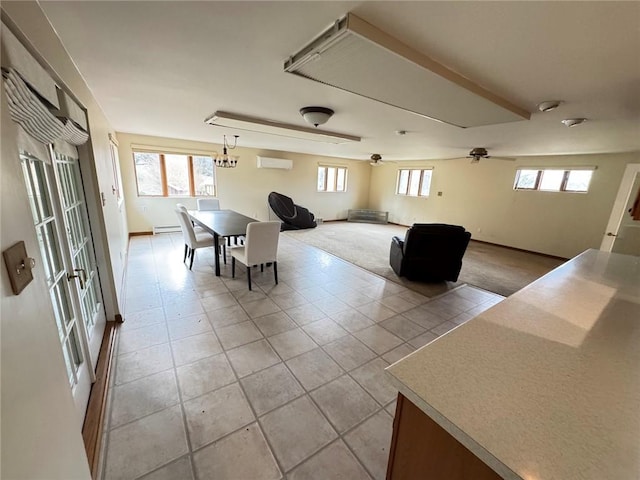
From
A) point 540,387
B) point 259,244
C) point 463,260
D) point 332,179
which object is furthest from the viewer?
point 332,179

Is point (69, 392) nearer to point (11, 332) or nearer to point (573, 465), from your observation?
point (11, 332)

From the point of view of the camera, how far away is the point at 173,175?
5.88m

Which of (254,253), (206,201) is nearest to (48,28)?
(254,253)

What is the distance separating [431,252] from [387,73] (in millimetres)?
2561

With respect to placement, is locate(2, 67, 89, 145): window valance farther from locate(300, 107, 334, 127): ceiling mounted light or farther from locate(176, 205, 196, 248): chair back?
locate(176, 205, 196, 248): chair back

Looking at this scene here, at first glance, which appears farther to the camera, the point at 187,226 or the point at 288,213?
the point at 288,213

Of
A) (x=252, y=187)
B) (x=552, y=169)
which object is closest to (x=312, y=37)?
(x=252, y=187)

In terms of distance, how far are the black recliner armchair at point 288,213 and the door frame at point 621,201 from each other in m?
5.70

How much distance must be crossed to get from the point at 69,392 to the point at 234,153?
20.8ft

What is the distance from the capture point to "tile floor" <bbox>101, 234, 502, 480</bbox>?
132 cm

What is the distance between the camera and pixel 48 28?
1330 mm

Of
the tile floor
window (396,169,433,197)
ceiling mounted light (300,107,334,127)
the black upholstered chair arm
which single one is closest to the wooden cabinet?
the tile floor

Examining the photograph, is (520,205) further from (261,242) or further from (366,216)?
(261,242)

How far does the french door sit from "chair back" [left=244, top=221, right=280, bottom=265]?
1489mm
